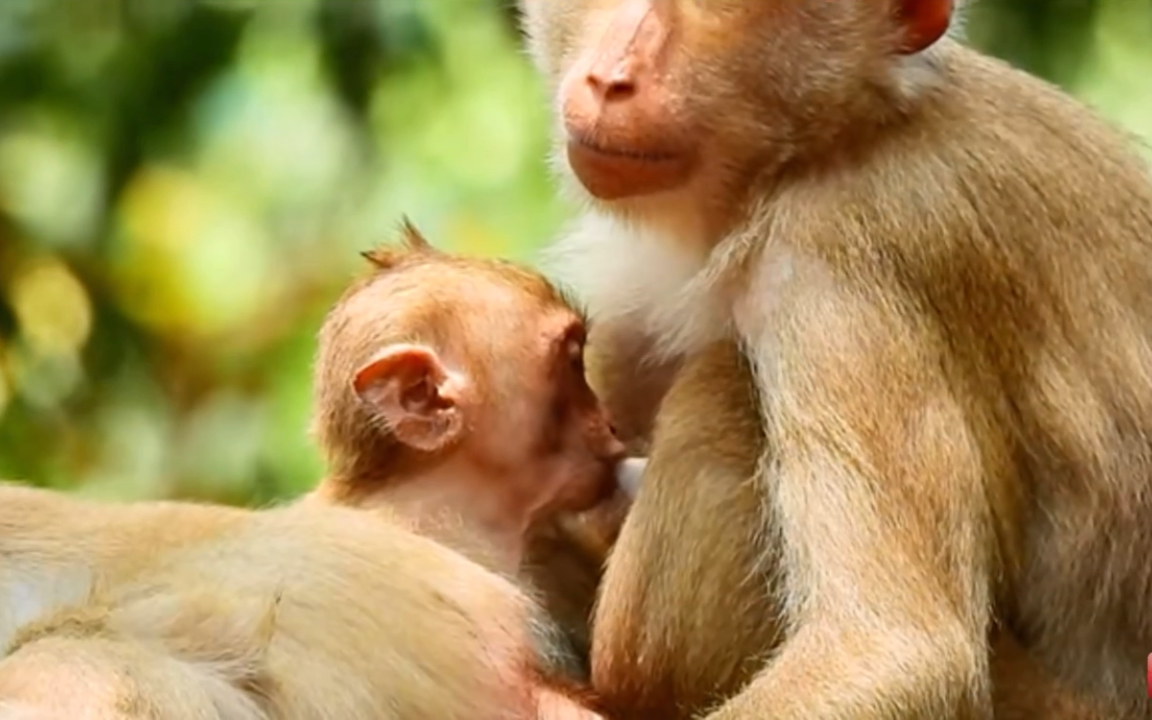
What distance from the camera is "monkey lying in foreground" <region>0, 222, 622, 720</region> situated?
5.37 ft

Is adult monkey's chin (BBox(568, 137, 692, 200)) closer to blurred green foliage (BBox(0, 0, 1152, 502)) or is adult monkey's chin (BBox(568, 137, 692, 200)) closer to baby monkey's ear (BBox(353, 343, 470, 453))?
baby monkey's ear (BBox(353, 343, 470, 453))

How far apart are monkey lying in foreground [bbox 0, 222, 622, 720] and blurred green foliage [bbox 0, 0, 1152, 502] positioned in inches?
32.9

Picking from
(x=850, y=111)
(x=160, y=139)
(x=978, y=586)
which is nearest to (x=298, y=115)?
(x=160, y=139)

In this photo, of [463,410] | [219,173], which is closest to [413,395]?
[463,410]

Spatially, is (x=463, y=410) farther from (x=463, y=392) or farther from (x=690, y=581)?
(x=690, y=581)

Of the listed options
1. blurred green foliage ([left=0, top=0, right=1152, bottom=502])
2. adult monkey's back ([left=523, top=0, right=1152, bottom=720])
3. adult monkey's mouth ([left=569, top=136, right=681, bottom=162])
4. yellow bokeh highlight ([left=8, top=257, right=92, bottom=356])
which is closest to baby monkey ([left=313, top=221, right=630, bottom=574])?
adult monkey's back ([left=523, top=0, right=1152, bottom=720])

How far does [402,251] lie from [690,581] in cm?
62

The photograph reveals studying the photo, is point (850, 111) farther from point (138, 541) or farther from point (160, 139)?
point (160, 139)

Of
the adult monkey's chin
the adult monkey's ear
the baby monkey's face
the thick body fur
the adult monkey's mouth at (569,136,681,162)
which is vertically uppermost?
the adult monkey's ear

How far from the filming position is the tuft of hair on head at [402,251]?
7.70 feet

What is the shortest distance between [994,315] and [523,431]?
0.52 metres

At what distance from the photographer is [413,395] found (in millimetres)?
2201

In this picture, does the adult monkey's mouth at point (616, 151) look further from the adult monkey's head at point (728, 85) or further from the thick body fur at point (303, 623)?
the thick body fur at point (303, 623)

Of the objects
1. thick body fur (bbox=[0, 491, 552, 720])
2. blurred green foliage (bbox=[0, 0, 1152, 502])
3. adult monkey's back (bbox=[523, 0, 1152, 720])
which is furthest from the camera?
blurred green foliage (bbox=[0, 0, 1152, 502])
